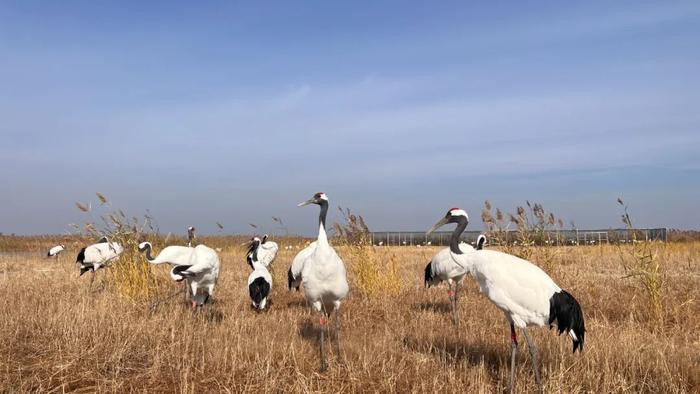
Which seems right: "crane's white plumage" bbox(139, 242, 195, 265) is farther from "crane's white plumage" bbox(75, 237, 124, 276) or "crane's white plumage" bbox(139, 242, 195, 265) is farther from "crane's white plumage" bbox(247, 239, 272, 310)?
"crane's white plumage" bbox(75, 237, 124, 276)

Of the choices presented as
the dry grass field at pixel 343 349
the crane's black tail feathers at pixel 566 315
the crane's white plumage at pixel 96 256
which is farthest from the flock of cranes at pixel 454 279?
the crane's white plumage at pixel 96 256

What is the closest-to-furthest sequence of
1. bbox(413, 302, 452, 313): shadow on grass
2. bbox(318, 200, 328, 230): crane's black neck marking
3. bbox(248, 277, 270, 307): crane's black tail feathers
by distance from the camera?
bbox(318, 200, 328, 230): crane's black neck marking
bbox(248, 277, 270, 307): crane's black tail feathers
bbox(413, 302, 452, 313): shadow on grass

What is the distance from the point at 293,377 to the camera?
213 inches

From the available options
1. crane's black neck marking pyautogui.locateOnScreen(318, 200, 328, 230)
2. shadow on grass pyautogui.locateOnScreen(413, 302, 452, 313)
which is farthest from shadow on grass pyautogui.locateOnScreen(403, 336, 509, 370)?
shadow on grass pyautogui.locateOnScreen(413, 302, 452, 313)

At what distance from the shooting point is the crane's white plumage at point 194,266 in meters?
8.91

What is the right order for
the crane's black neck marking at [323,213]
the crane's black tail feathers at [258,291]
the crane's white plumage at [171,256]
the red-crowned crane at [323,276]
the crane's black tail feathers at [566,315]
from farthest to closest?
the crane's white plumage at [171,256]
the crane's black tail feathers at [258,291]
the crane's black neck marking at [323,213]
the red-crowned crane at [323,276]
the crane's black tail feathers at [566,315]

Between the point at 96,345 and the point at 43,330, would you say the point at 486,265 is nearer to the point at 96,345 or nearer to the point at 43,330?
the point at 96,345

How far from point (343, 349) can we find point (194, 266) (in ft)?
10.8

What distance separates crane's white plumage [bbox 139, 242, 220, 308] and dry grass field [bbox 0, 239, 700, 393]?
1.25 ft

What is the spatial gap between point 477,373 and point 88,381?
3508mm

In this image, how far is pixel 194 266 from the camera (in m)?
8.91

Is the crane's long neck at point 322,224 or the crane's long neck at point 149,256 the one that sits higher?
the crane's long neck at point 322,224

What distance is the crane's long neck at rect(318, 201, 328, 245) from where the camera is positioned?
6699mm

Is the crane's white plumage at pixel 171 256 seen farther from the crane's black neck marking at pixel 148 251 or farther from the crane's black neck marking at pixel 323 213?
the crane's black neck marking at pixel 323 213
